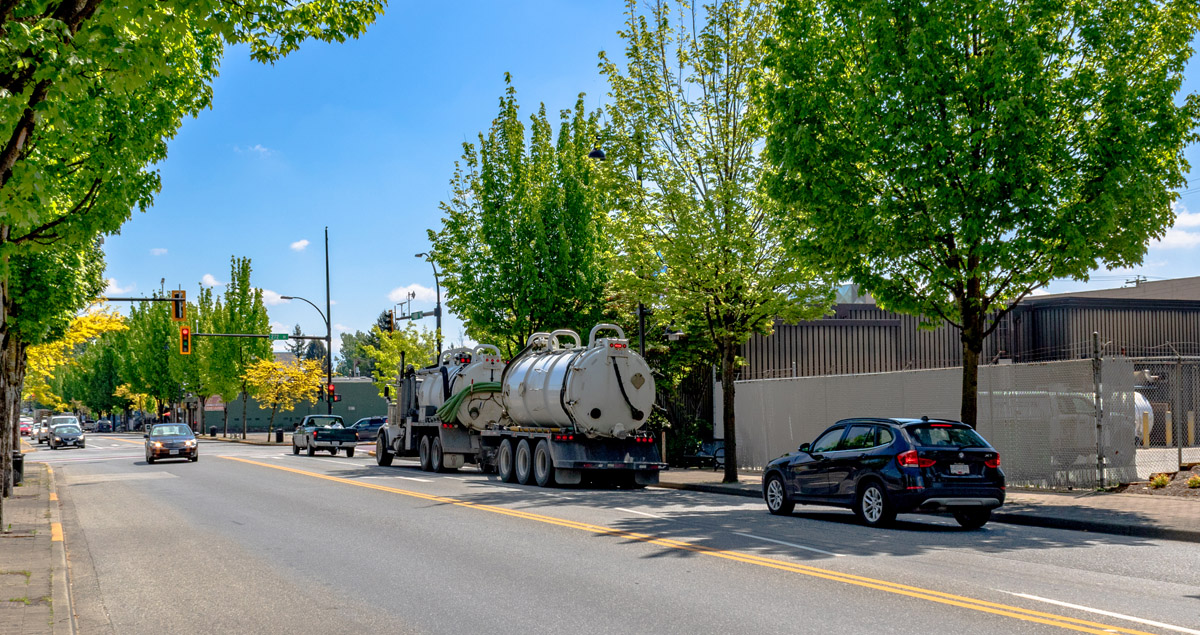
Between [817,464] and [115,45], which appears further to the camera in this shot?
[817,464]

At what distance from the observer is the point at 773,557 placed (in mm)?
10711

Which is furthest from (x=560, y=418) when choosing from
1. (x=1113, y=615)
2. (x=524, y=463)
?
(x=1113, y=615)

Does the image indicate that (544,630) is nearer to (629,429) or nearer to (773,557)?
(773,557)

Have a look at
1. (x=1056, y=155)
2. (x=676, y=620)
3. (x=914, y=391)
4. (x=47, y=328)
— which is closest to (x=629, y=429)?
(x=914, y=391)

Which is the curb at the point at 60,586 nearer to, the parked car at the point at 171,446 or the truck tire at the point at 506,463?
the truck tire at the point at 506,463

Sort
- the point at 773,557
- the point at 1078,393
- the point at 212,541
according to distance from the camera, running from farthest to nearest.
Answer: the point at 1078,393 → the point at 212,541 → the point at 773,557

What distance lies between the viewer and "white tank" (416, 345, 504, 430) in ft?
90.9

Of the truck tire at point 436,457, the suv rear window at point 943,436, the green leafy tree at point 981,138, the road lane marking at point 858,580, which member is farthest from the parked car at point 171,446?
the suv rear window at point 943,436

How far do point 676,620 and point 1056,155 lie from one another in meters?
11.3

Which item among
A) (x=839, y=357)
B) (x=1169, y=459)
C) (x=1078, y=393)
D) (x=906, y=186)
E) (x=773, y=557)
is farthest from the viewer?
(x=839, y=357)

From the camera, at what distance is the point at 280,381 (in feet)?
214

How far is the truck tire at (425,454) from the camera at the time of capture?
29.3 m

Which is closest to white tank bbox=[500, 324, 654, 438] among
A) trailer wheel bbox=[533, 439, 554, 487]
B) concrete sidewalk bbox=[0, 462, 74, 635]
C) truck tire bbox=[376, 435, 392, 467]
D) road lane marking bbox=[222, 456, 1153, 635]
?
trailer wheel bbox=[533, 439, 554, 487]

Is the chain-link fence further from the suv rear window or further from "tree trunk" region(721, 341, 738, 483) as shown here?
the suv rear window
